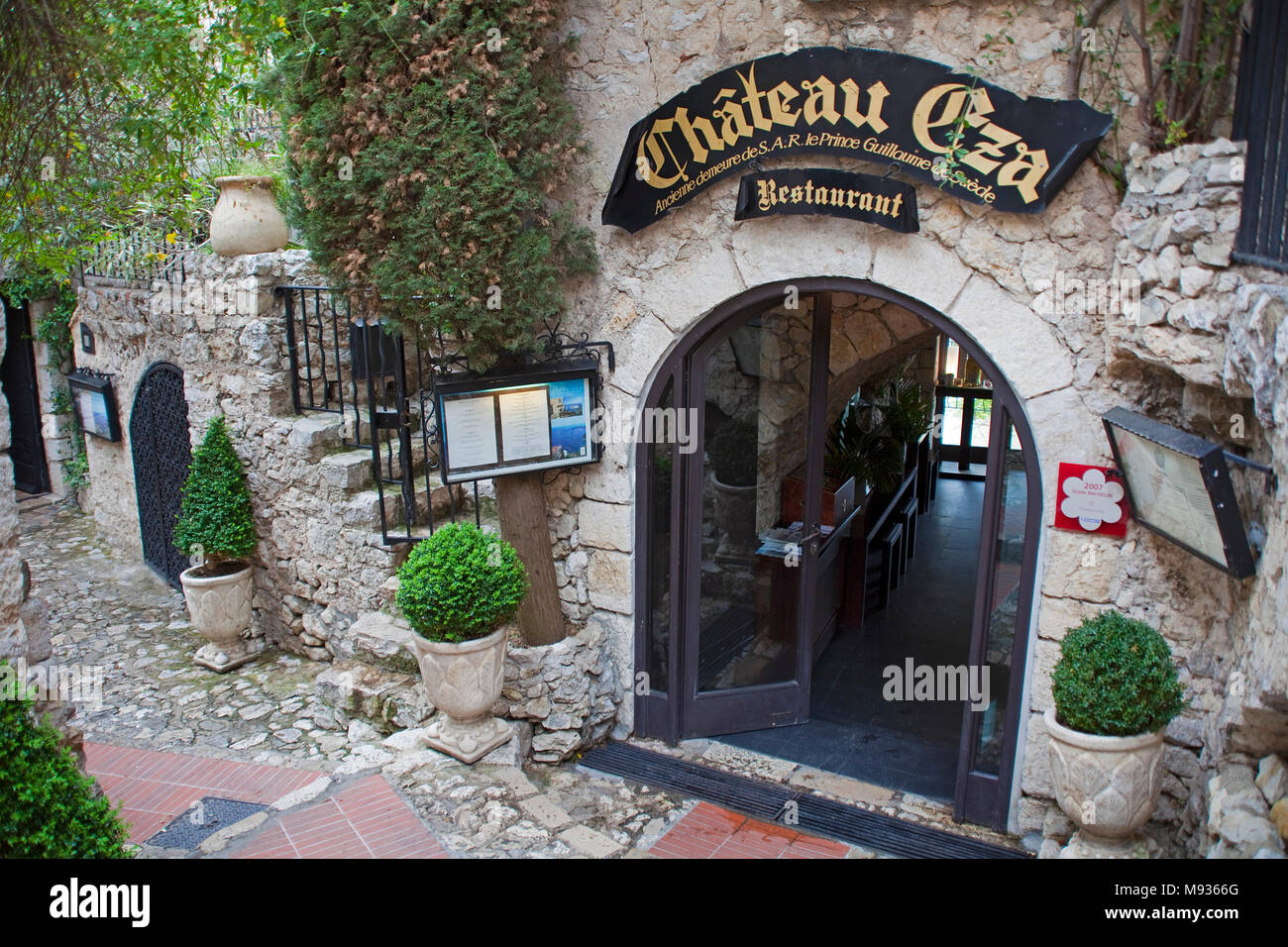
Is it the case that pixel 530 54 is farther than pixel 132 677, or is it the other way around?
pixel 132 677

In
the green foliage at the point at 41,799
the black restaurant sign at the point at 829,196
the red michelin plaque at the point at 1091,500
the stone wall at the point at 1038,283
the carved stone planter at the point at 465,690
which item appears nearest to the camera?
the green foliage at the point at 41,799

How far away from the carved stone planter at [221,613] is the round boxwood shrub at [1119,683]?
5.63 m

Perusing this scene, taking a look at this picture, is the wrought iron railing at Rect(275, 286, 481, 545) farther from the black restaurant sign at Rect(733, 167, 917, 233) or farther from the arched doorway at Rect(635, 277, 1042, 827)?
the black restaurant sign at Rect(733, 167, 917, 233)

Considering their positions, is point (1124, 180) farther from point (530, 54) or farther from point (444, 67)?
point (444, 67)

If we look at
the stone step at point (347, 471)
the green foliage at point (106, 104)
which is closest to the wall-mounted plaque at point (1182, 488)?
the stone step at point (347, 471)

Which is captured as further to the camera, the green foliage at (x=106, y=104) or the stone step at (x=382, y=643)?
the stone step at (x=382, y=643)

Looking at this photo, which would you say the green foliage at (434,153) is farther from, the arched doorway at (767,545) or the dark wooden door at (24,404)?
the dark wooden door at (24,404)

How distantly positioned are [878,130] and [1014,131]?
0.58m

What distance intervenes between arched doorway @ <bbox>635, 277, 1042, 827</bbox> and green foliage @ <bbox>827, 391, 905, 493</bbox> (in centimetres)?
121

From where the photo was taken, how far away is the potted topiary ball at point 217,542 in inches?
280

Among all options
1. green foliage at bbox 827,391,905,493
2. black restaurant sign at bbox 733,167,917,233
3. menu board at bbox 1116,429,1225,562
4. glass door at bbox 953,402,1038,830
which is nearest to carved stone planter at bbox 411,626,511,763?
glass door at bbox 953,402,1038,830

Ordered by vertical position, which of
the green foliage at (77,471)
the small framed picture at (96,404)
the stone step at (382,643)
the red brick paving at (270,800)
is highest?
the small framed picture at (96,404)

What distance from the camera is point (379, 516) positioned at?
6.70 metres

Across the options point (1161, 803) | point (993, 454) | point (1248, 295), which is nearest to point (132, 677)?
point (993, 454)
